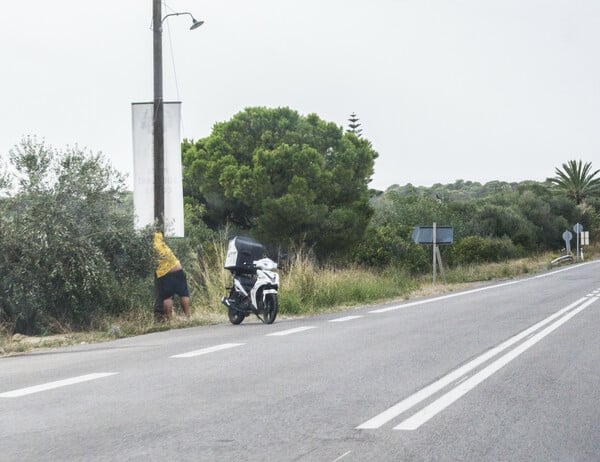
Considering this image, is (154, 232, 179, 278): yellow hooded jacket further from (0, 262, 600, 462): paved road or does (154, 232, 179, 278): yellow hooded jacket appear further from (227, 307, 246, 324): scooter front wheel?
(0, 262, 600, 462): paved road

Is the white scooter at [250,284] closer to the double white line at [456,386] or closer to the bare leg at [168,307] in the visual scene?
the bare leg at [168,307]

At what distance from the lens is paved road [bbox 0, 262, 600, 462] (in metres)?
6.19


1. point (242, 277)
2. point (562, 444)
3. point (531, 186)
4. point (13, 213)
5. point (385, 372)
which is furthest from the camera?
point (531, 186)

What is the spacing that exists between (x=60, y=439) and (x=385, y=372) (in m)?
4.24

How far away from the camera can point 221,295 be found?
2042 cm

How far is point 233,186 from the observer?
1796 inches

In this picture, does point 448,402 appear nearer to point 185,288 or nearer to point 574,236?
point 185,288

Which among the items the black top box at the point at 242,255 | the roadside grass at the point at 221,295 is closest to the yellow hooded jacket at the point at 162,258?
Answer: the roadside grass at the point at 221,295

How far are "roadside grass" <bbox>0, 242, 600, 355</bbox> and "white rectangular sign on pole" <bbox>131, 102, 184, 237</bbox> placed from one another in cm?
140

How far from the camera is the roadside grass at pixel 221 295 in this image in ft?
49.4

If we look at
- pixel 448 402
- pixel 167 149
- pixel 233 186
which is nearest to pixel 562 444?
pixel 448 402

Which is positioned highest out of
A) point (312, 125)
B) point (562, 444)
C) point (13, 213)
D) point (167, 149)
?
point (312, 125)

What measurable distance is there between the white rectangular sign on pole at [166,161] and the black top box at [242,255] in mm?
2199

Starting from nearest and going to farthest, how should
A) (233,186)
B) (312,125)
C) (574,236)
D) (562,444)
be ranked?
(562,444) < (233,186) < (312,125) < (574,236)
